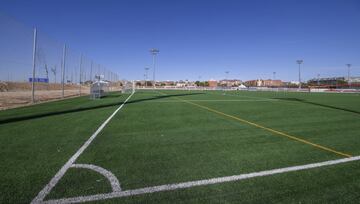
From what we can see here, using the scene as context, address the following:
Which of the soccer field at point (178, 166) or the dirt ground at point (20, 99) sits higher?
the dirt ground at point (20, 99)

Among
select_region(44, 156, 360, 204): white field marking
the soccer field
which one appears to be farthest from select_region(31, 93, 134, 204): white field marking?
select_region(44, 156, 360, 204): white field marking

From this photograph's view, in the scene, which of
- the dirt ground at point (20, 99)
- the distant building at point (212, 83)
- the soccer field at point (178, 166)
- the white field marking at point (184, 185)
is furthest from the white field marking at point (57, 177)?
the distant building at point (212, 83)

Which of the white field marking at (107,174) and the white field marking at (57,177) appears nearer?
the white field marking at (57,177)

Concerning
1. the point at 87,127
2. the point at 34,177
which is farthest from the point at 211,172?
the point at 87,127

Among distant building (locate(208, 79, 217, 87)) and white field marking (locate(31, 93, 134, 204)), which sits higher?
distant building (locate(208, 79, 217, 87))

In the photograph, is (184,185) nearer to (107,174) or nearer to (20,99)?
(107,174)

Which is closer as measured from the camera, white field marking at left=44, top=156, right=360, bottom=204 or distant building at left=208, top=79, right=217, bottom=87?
white field marking at left=44, top=156, right=360, bottom=204

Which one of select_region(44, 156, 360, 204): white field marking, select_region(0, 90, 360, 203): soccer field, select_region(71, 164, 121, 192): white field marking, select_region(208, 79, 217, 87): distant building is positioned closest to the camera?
select_region(44, 156, 360, 204): white field marking

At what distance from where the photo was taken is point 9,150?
4.72m

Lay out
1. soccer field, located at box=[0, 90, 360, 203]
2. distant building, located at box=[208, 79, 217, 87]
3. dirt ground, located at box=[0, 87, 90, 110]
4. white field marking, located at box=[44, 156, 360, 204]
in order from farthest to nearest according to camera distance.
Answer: distant building, located at box=[208, 79, 217, 87]
dirt ground, located at box=[0, 87, 90, 110]
soccer field, located at box=[0, 90, 360, 203]
white field marking, located at box=[44, 156, 360, 204]

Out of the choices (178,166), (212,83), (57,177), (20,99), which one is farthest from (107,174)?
(212,83)

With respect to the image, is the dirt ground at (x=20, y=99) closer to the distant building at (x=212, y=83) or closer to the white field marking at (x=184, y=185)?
the white field marking at (x=184, y=185)

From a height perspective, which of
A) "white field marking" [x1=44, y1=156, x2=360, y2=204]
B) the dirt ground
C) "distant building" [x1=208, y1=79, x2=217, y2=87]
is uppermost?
"distant building" [x1=208, y1=79, x2=217, y2=87]

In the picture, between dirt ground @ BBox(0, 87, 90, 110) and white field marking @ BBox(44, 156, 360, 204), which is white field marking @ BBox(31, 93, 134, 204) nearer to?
white field marking @ BBox(44, 156, 360, 204)
